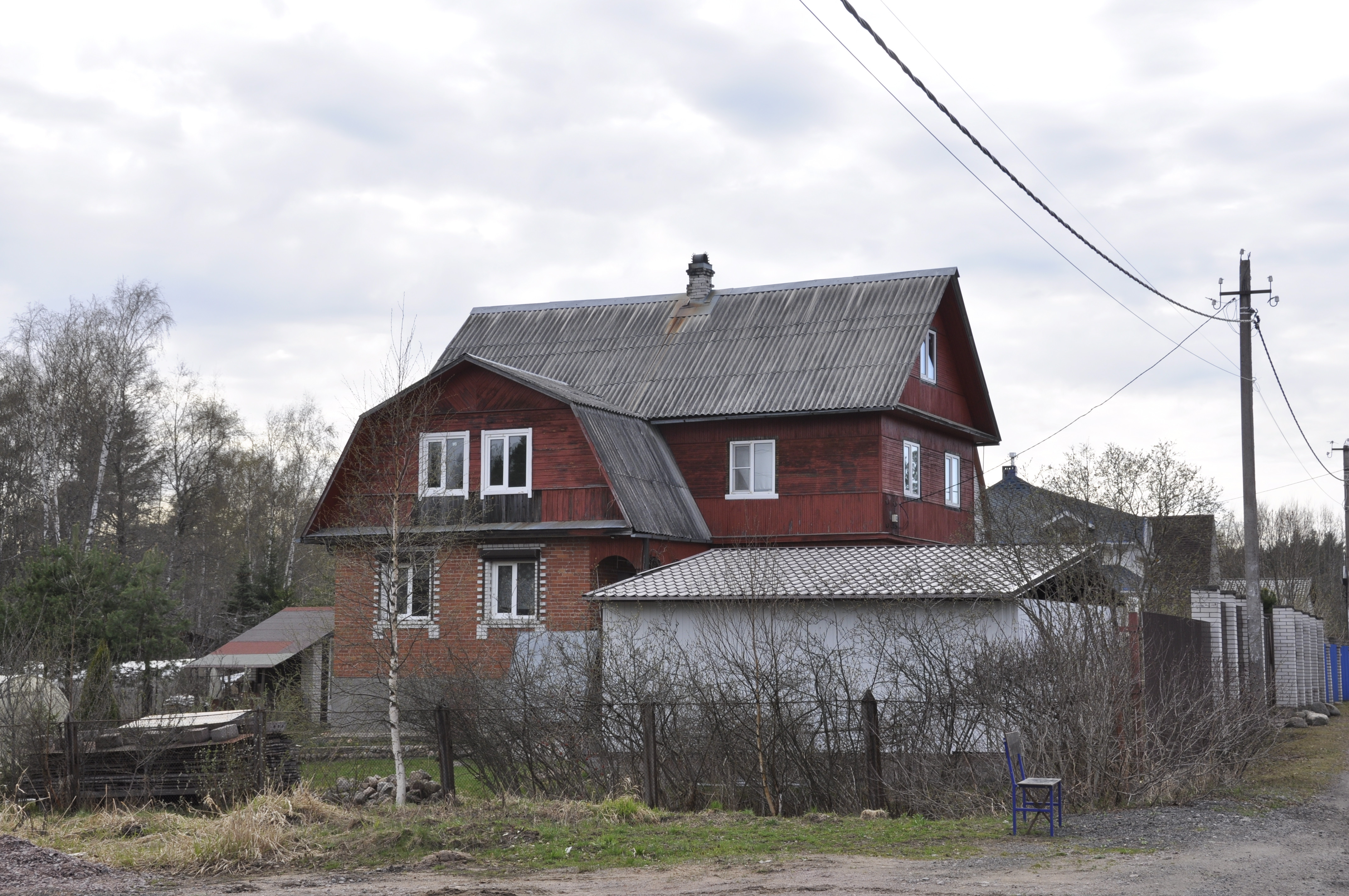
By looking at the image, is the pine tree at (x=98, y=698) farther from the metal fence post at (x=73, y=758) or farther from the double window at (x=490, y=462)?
the double window at (x=490, y=462)

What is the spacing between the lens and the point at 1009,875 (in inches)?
361

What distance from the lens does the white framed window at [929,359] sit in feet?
97.1

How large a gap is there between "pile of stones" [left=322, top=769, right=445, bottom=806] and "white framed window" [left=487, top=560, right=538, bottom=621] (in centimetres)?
984

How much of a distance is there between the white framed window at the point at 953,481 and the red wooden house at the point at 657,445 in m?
0.07

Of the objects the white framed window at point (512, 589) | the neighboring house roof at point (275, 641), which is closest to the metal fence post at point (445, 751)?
the white framed window at point (512, 589)

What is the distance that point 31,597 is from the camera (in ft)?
83.7

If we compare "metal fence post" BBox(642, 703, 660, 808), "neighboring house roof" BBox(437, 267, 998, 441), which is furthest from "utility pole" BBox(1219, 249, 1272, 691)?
"metal fence post" BBox(642, 703, 660, 808)

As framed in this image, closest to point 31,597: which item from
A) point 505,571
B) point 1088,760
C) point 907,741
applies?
point 505,571

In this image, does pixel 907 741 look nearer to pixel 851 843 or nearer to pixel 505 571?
pixel 851 843

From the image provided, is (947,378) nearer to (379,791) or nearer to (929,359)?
(929,359)

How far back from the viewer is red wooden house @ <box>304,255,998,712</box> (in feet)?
81.9

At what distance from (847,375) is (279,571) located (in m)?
26.6

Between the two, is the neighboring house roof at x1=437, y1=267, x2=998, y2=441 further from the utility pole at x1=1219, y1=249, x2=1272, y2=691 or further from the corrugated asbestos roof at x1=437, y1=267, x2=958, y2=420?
the utility pole at x1=1219, y1=249, x2=1272, y2=691

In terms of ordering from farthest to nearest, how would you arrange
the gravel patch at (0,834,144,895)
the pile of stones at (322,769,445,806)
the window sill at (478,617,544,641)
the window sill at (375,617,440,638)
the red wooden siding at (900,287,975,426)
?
the red wooden siding at (900,287,975,426)
the window sill at (375,617,440,638)
the window sill at (478,617,544,641)
the pile of stones at (322,769,445,806)
the gravel patch at (0,834,144,895)
